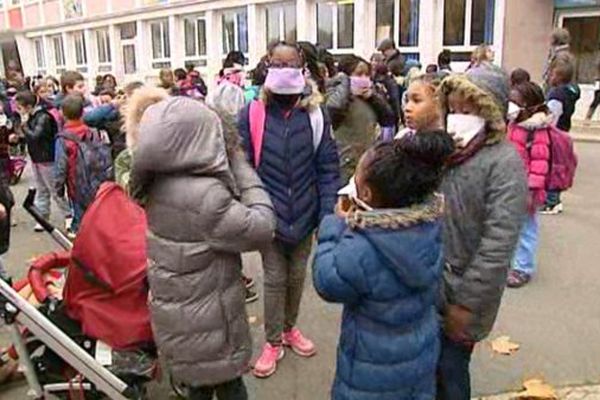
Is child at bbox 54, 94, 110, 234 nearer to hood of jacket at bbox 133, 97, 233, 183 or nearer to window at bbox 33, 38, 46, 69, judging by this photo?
hood of jacket at bbox 133, 97, 233, 183

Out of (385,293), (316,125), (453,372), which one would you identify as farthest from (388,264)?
(316,125)

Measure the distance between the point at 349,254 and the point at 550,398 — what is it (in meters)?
1.77

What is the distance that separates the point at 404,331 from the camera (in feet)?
7.25

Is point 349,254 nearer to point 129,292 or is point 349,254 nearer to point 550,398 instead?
point 129,292

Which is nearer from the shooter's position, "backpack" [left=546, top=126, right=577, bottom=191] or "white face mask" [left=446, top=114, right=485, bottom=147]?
"white face mask" [left=446, top=114, right=485, bottom=147]

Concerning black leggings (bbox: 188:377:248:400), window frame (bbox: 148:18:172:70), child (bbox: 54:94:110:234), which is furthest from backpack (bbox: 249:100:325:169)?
window frame (bbox: 148:18:172:70)

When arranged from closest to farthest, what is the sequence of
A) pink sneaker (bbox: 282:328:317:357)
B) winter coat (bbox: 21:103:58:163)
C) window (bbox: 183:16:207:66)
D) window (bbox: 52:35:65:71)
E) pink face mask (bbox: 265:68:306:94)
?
1. pink face mask (bbox: 265:68:306:94)
2. pink sneaker (bbox: 282:328:317:357)
3. winter coat (bbox: 21:103:58:163)
4. window (bbox: 183:16:207:66)
5. window (bbox: 52:35:65:71)

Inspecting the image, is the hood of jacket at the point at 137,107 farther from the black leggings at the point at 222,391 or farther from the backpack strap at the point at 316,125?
the black leggings at the point at 222,391

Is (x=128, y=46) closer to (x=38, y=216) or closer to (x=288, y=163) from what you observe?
(x=38, y=216)

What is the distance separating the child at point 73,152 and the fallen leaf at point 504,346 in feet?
11.3

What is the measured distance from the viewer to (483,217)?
236cm

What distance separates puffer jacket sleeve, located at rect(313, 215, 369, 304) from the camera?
2.08m

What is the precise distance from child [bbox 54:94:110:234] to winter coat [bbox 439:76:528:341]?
12.3 ft

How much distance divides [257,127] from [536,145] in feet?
9.00
